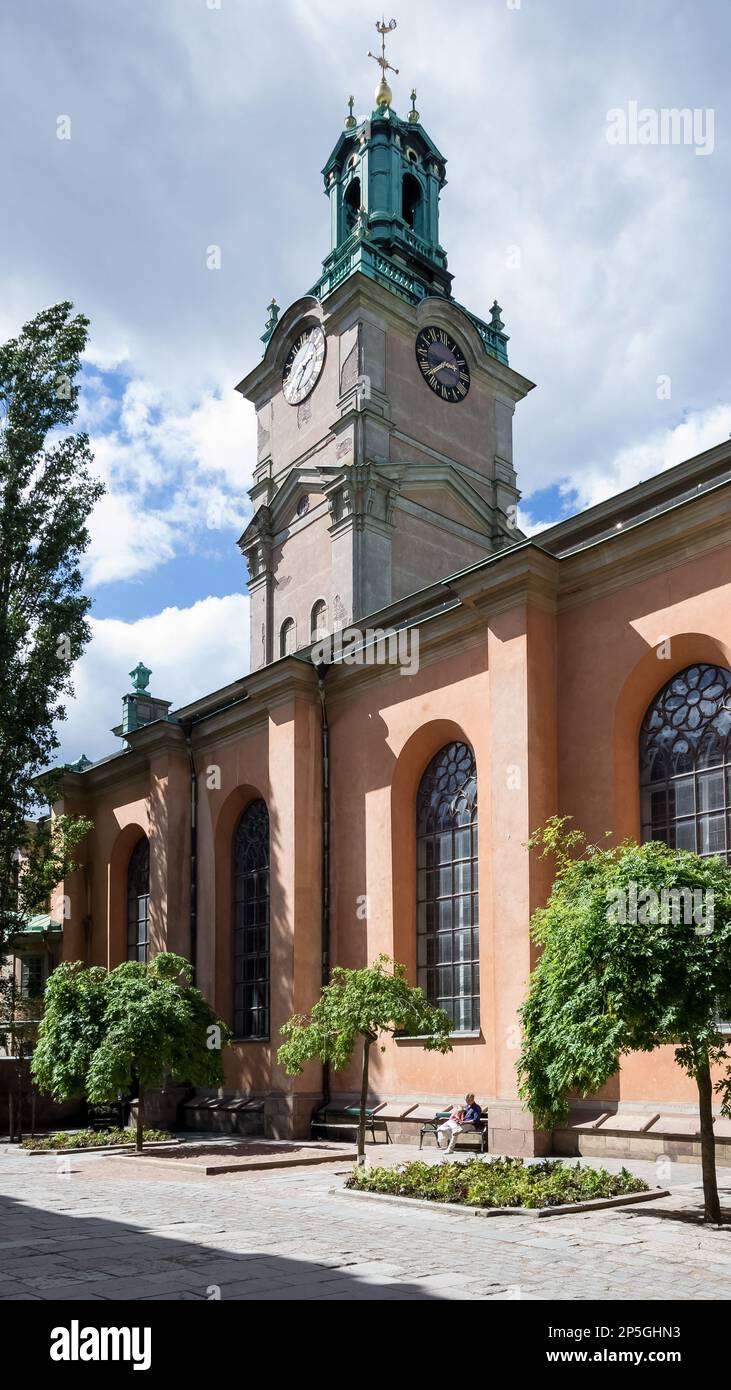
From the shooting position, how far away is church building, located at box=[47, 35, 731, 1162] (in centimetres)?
1728

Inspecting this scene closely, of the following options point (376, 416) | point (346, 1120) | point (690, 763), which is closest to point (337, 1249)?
point (690, 763)

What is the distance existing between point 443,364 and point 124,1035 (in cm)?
2168

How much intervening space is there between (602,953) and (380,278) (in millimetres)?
25503

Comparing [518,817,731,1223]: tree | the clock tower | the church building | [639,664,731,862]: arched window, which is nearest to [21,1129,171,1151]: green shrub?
the church building

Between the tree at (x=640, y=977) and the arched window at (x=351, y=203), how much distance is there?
29.4 meters

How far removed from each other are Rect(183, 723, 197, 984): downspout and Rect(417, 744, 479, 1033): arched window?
7497 mm

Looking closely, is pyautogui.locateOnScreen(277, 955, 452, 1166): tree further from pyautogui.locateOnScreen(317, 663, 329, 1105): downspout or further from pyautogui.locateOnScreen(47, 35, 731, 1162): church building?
pyautogui.locateOnScreen(317, 663, 329, 1105): downspout

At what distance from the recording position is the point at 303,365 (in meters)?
34.5

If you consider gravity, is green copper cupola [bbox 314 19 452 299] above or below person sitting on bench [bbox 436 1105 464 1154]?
above

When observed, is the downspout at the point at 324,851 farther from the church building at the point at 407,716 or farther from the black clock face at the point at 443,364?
the black clock face at the point at 443,364

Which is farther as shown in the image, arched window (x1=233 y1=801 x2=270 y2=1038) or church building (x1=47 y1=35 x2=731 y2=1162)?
arched window (x1=233 y1=801 x2=270 y2=1038)
